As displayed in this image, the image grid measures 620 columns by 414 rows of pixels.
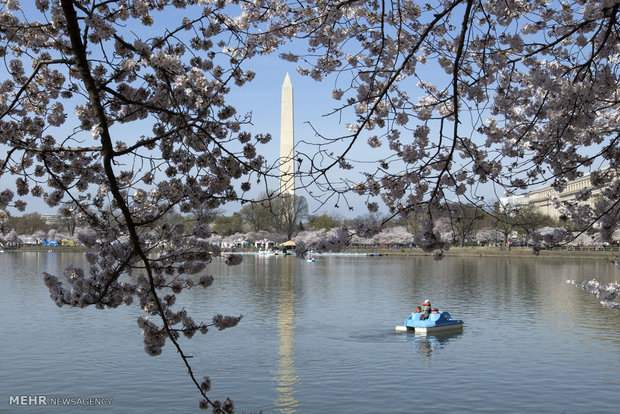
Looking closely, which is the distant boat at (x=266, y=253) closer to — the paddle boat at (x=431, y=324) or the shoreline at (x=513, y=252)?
the shoreline at (x=513, y=252)

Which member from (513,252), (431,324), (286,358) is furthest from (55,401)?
(513,252)

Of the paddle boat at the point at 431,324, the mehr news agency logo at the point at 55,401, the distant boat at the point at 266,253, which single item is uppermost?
the distant boat at the point at 266,253

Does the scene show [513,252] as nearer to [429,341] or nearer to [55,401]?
[429,341]

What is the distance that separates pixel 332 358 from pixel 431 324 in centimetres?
410

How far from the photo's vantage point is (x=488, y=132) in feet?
17.9

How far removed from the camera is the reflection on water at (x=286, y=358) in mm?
11031

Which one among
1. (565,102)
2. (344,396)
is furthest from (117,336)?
(565,102)

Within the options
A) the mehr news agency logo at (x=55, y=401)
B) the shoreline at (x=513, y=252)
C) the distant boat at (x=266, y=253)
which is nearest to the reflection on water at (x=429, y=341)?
the mehr news agency logo at (x=55, y=401)

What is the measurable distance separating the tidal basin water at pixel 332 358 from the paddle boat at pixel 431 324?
327mm

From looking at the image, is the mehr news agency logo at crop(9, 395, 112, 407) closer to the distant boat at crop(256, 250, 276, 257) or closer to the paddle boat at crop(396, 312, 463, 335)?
the paddle boat at crop(396, 312, 463, 335)

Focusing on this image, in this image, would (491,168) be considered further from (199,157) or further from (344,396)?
(344,396)

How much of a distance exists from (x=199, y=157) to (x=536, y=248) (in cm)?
265

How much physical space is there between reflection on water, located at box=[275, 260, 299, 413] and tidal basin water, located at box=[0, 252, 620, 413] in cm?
4

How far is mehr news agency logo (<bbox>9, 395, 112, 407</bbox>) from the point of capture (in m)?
10.8
